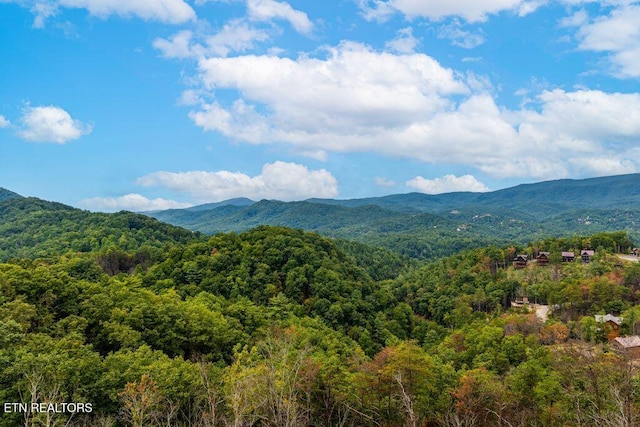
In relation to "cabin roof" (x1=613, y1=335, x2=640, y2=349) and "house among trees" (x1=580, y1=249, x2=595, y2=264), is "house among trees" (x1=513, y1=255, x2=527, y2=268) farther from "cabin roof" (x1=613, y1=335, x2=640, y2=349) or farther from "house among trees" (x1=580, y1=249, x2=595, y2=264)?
"cabin roof" (x1=613, y1=335, x2=640, y2=349)

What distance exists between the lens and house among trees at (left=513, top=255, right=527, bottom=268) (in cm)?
7062

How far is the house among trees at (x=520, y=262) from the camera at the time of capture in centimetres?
7062

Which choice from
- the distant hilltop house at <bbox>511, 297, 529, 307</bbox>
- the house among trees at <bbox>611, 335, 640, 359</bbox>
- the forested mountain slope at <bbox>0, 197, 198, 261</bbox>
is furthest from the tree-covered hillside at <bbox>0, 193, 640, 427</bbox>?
the forested mountain slope at <bbox>0, 197, 198, 261</bbox>

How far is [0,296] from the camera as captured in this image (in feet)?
78.1

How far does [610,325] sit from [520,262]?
31.6 m

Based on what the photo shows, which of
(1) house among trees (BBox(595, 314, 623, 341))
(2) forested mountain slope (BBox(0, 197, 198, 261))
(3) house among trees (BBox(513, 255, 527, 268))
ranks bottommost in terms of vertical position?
(1) house among trees (BBox(595, 314, 623, 341))

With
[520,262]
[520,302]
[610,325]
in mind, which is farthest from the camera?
[520,262]

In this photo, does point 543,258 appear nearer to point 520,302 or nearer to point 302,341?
point 520,302

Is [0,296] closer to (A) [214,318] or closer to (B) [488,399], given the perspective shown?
(A) [214,318]

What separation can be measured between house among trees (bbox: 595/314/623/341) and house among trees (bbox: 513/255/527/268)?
29.7 metres

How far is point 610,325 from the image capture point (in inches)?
1575

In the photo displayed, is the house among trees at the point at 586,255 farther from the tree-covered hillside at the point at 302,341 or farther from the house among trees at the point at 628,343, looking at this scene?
the house among trees at the point at 628,343

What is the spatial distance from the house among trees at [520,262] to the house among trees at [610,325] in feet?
97.4

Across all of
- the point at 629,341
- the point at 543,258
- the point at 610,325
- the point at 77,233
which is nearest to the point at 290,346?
the point at 629,341
